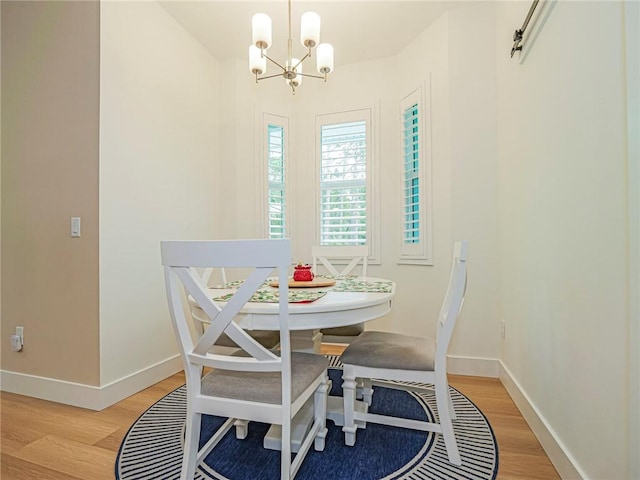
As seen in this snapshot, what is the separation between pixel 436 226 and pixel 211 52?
2.63 metres

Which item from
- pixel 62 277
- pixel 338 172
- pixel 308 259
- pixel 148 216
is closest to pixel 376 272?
pixel 308 259

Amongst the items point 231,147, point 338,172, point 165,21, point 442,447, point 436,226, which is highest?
point 165,21

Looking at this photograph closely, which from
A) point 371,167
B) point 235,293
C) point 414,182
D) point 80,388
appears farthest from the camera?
point 371,167

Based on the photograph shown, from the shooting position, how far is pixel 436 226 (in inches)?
109

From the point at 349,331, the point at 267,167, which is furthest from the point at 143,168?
the point at 349,331

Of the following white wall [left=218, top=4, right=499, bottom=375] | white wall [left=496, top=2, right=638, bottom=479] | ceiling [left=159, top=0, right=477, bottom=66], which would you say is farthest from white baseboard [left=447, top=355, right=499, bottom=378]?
ceiling [left=159, top=0, right=477, bottom=66]

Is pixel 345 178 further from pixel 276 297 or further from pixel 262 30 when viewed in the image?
pixel 276 297

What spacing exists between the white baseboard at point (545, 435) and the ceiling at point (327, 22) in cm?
277

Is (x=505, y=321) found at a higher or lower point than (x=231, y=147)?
lower

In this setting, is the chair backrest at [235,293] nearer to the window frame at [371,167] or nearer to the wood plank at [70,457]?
the wood plank at [70,457]

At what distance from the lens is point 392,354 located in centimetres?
159

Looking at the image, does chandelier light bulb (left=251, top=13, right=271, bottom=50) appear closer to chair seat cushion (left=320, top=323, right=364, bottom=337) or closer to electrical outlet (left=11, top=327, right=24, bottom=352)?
chair seat cushion (left=320, top=323, right=364, bottom=337)

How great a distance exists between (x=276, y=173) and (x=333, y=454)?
263 cm

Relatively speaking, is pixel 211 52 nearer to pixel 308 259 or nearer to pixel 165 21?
pixel 165 21
